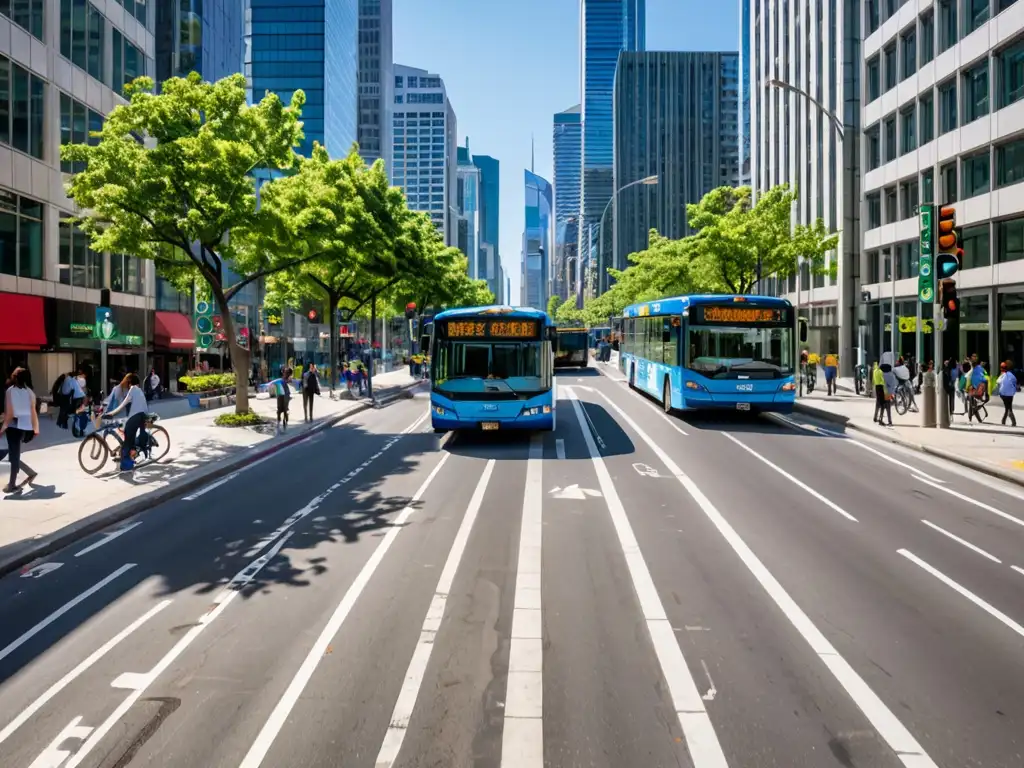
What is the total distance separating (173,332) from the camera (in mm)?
40344

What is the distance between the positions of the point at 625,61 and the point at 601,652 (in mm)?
190506

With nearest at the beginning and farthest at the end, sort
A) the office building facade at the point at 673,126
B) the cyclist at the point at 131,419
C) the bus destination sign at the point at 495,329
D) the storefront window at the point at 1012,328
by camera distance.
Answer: the cyclist at the point at 131,419, the bus destination sign at the point at 495,329, the storefront window at the point at 1012,328, the office building facade at the point at 673,126

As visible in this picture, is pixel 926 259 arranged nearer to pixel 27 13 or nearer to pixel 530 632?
pixel 530 632

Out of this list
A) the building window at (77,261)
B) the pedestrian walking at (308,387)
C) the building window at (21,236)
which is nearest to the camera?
the pedestrian walking at (308,387)

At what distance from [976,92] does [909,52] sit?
8.00 m

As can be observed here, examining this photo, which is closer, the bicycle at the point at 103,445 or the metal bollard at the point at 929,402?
the bicycle at the point at 103,445

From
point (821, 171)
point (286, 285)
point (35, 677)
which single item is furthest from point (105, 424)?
point (821, 171)

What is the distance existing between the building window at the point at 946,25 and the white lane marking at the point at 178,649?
39.3 metres

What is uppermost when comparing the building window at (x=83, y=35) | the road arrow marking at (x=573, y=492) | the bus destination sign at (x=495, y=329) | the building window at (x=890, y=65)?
the building window at (x=890, y=65)

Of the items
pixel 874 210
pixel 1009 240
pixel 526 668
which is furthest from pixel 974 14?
pixel 526 668

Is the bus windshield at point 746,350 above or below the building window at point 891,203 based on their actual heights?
below

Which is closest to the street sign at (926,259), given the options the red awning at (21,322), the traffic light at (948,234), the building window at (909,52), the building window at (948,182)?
the traffic light at (948,234)

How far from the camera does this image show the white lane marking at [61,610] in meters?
6.49

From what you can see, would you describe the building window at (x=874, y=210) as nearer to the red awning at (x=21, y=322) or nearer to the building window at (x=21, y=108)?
the building window at (x=21, y=108)
